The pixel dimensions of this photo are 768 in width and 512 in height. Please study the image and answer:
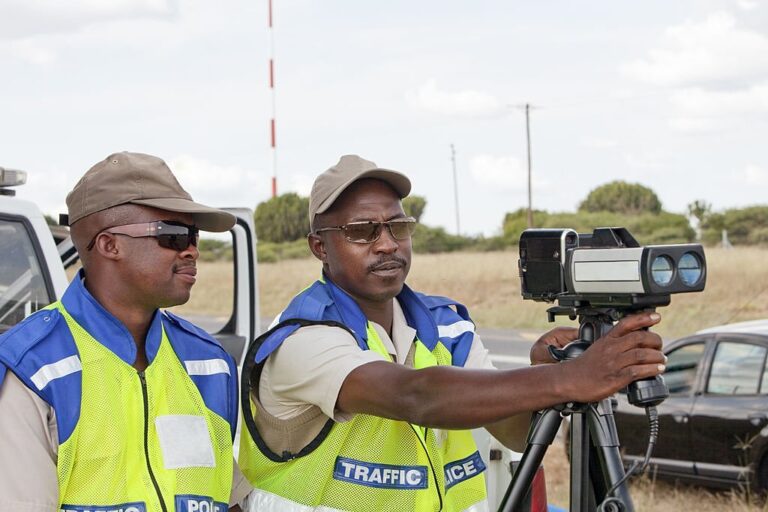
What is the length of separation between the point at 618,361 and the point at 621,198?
57579 millimetres

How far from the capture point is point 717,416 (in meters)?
7.99

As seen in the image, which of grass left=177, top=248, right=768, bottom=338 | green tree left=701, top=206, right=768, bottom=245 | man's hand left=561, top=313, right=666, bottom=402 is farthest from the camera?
green tree left=701, top=206, right=768, bottom=245

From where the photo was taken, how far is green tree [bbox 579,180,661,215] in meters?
57.4

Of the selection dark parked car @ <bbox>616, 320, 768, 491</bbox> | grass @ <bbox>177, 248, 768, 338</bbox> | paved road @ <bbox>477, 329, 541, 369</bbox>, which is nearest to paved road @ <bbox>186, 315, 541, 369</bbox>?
paved road @ <bbox>477, 329, 541, 369</bbox>

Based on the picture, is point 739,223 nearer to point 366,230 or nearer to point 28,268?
point 28,268

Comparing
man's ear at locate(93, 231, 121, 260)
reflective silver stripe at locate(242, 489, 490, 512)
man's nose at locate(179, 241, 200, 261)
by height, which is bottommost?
reflective silver stripe at locate(242, 489, 490, 512)

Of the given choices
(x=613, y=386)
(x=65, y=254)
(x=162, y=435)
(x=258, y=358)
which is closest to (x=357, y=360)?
(x=258, y=358)

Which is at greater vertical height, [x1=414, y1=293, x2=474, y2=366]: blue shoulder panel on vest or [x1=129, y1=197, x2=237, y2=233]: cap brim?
[x1=129, y1=197, x2=237, y2=233]: cap brim

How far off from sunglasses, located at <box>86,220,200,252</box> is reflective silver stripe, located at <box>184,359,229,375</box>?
0.27 meters

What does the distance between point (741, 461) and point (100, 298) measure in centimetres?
614

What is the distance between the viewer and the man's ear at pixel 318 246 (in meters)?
2.92

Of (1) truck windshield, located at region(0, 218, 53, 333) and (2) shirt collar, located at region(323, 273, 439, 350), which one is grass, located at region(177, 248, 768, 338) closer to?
(1) truck windshield, located at region(0, 218, 53, 333)

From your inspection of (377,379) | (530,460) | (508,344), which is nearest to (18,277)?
(377,379)

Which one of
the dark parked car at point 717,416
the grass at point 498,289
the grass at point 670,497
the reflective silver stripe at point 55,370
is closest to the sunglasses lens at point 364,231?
the reflective silver stripe at point 55,370
